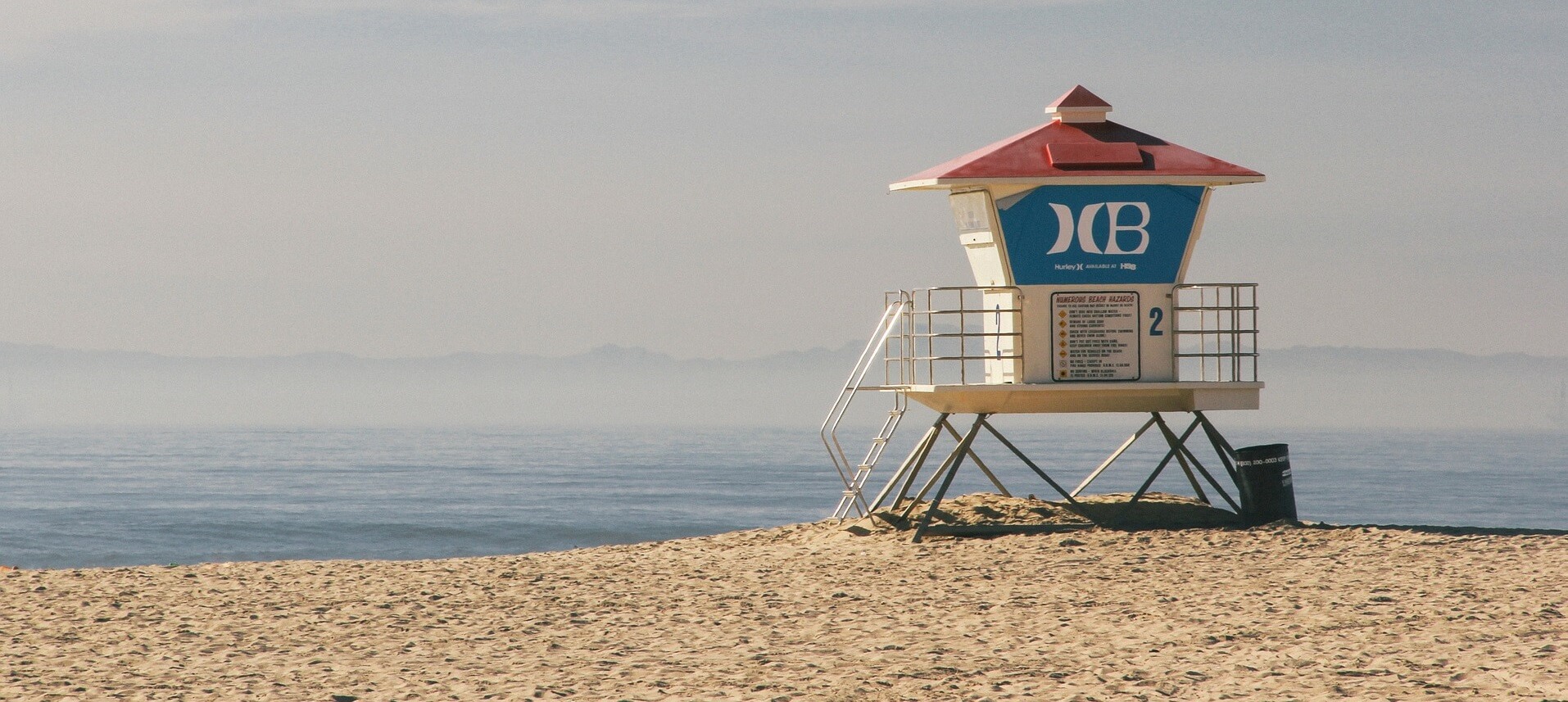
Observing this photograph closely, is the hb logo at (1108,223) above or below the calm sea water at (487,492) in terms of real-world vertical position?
above

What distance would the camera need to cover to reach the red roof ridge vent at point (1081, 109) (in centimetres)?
1695

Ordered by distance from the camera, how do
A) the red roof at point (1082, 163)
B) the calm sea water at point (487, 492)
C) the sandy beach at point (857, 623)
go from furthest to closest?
1. the calm sea water at point (487, 492)
2. the red roof at point (1082, 163)
3. the sandy beach at point (857, 623)

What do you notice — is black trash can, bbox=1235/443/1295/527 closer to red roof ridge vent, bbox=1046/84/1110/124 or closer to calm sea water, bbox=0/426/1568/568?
red roof ridge vent, bbox=1046/84/1110/124

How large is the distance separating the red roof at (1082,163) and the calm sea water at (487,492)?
20.4 m

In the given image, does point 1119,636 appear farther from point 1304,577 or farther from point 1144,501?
point 1144,501

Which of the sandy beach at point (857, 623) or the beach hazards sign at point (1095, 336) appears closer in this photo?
the sandy beach at point (857, 623)

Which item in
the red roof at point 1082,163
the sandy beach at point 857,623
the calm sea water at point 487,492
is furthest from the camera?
the calm sea water at point 487,492

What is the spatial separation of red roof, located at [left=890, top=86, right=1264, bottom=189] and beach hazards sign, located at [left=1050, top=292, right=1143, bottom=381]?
1.35m

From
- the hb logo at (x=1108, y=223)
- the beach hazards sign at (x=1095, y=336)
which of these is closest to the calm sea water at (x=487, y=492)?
the beach hazards sign at (x=1095, y=336)

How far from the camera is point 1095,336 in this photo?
16156mm

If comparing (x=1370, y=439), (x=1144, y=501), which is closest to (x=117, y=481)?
(x=1144, y=501)

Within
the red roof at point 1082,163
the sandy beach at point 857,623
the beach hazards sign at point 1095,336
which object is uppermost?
the red roof at point 1082,163

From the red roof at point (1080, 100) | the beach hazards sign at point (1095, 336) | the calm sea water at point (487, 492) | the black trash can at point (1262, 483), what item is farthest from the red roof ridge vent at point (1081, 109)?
the calm sea water at point (487, 492)

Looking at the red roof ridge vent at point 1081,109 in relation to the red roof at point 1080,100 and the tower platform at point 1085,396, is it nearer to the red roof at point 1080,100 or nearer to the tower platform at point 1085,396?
the red roof at point 1080,100
